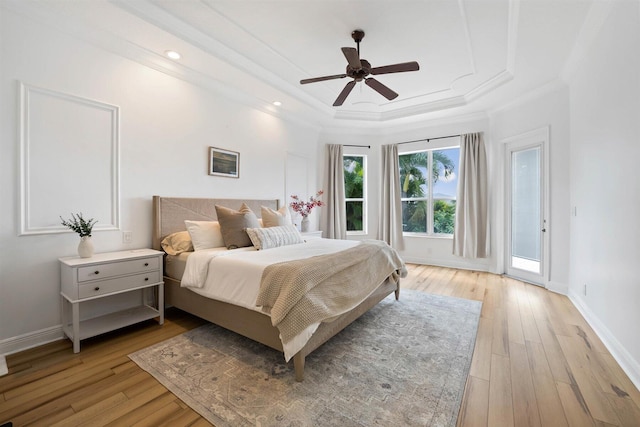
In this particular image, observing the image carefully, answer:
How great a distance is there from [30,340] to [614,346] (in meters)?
4.58

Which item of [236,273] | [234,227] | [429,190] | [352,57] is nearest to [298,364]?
[236,273]

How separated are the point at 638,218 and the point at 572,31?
6.45 ft

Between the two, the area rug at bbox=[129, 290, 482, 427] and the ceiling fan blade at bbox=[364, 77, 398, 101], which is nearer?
the area rug at bbox=[129, 290, 482, 427]

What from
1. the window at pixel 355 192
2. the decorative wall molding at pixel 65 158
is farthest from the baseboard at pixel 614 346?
the decorative wall molding at pixel 65 158

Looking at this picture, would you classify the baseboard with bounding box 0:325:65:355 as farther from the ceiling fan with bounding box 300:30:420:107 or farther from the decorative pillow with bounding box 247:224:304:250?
the ceiling fan with bounding box 300:30:420:107

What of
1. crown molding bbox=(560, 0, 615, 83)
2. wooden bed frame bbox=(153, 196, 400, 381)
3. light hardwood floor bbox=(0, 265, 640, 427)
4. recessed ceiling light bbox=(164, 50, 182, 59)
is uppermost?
crown molding bbox=(560, 0, 615, 83)

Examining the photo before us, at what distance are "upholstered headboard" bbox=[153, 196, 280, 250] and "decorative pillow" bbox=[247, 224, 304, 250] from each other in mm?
846

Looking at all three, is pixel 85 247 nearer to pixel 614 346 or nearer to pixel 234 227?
pixel 234 227

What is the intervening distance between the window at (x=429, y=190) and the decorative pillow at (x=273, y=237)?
3.24 meters

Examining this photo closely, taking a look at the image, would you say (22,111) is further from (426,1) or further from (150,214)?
(426,1)

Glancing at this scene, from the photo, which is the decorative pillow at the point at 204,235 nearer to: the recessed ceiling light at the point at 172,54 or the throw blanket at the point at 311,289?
the throw blanket at the point at 311,289

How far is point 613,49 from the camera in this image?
2211mm

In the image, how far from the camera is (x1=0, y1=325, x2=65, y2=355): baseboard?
2084mm

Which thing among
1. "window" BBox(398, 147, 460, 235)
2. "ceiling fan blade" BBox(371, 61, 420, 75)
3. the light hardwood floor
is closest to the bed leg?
the light hardwood floor
